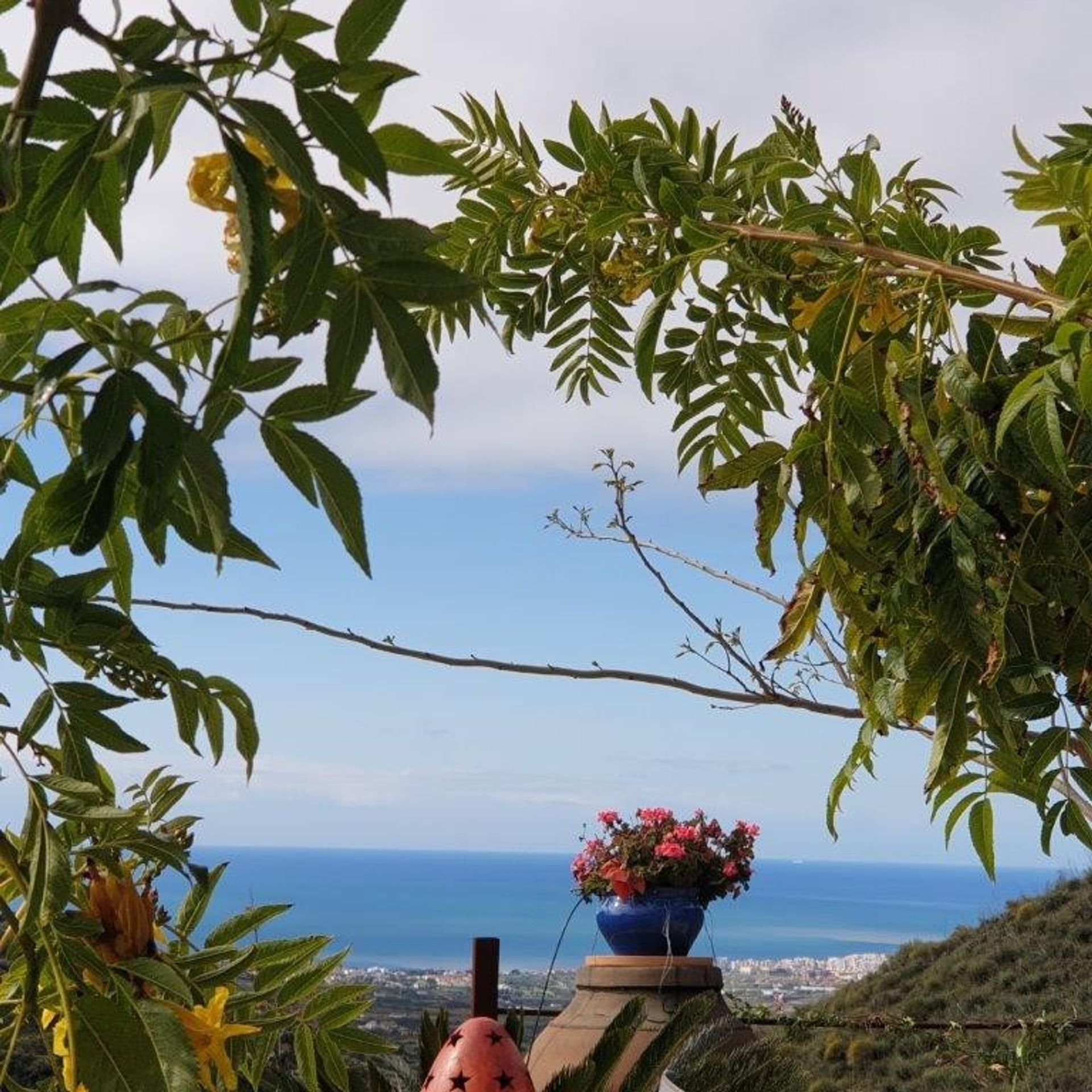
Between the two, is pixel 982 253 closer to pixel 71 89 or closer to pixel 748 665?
pixel 71 89

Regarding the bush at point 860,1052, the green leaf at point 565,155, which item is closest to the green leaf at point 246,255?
the green leaf at point 565,155

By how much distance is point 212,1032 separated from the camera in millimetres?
557

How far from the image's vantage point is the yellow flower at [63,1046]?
18.4 inches

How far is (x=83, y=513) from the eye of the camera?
0.41m

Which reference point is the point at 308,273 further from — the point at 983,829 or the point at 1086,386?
the point at 983,829

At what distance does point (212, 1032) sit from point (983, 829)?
58cm

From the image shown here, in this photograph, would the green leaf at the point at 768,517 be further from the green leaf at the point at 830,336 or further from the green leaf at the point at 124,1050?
the green leaf at the point at 124,1050

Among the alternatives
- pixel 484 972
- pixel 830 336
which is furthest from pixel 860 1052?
pixel 830 336

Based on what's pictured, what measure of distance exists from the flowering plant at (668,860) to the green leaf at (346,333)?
3.44 m

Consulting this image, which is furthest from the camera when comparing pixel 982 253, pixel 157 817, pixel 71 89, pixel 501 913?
pixel 501 913

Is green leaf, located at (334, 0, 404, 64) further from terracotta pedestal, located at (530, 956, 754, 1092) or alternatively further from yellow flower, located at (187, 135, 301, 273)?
terracotta pedestal, located at (530, 956, 754, 1092)

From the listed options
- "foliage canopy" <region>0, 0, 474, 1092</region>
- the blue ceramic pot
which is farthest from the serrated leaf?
the blue ceramic pot

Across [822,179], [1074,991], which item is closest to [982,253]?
[822,179]

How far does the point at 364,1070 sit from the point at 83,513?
7.54ft
